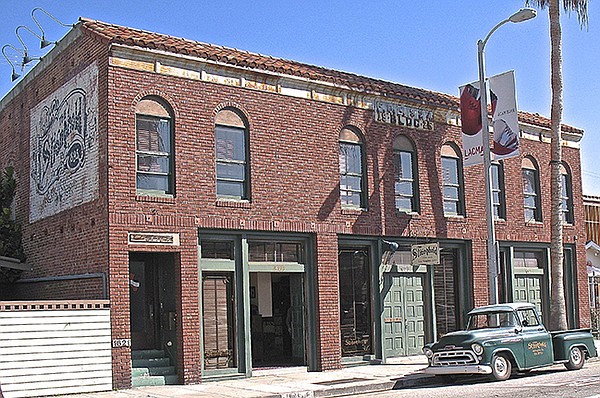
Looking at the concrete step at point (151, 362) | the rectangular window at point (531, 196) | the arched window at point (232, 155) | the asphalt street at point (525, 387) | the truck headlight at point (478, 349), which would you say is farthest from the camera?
the rectangular window at point (531, 196)

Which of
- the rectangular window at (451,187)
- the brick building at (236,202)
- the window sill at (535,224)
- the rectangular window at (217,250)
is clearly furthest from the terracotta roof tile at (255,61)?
the window sill at (535,224)

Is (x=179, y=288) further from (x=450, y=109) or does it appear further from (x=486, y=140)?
(x=450, y=109)

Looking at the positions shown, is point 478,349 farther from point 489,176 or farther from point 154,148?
point 154,148

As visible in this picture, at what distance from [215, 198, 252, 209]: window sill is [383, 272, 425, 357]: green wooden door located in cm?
506

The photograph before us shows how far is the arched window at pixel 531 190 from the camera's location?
88.3 feet

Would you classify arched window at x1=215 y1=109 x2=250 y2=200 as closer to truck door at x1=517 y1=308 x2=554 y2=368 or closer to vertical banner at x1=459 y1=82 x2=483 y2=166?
vertical banner at x1=459 y1=82 x2=483 y2=166

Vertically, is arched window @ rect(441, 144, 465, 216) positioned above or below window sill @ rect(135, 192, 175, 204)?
above

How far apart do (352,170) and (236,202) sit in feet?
13.0

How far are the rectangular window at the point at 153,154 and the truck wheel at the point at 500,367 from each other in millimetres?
7788

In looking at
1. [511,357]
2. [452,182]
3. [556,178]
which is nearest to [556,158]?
[556,178]

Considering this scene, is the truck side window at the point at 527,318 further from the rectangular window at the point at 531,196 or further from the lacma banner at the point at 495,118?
the rectangular window at the point at 531,196

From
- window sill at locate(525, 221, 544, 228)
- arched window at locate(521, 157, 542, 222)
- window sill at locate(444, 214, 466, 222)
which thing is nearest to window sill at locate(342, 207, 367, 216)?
window sill at locate(444, 214, 466, 222)

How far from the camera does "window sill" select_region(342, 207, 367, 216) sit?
21.3 m

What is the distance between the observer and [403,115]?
75.8 ft
